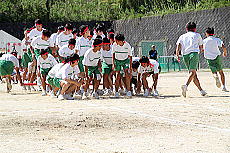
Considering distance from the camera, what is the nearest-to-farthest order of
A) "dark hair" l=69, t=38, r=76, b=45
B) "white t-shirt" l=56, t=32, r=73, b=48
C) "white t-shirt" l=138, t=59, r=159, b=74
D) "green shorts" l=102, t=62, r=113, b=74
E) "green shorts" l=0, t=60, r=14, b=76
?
"white t-shirt" l=138, t=59, r=159, b=74
"green shorts" l=102, t=62, r=113, b=74
"dark hair" l=69, t=38, r=76, b=45
"white t-shirt" l=56, t=32, r=73, b=48
"green shorts" l=0, t=60, r=14, b=76

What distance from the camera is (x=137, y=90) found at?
1497 cm

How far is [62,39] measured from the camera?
1623 cm

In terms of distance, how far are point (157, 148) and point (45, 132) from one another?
217cm

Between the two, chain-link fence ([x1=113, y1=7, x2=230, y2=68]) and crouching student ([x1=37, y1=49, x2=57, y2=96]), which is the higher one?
chain-link fence ([x1=113, y1=7, x2=230, y2=68])

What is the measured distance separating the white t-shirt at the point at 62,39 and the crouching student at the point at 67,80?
2.46 m

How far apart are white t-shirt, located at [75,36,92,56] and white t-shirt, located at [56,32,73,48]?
92 cm

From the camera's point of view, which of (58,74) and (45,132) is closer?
(45,132)

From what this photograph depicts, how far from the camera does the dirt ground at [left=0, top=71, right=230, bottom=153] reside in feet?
22.6

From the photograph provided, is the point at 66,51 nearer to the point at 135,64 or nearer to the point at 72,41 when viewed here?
the point at 72,41

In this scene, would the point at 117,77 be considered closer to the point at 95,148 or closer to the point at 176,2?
the point at 95,148

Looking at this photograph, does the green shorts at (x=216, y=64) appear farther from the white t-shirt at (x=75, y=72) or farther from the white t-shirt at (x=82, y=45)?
the white t-shirt at (x=75, y=72)

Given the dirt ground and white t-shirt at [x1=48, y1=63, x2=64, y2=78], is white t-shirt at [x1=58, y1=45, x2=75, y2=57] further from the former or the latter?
the dirt ground

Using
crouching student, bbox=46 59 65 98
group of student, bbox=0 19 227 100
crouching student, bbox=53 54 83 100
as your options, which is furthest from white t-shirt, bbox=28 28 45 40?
crouching student, bbox=53 54 83 100

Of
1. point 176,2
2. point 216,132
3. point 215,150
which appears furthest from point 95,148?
point 176,2
